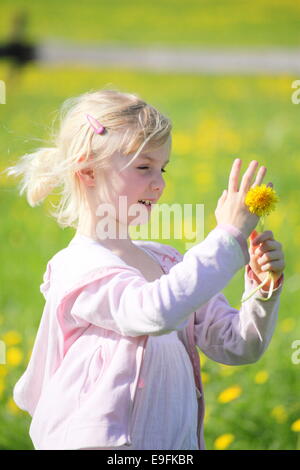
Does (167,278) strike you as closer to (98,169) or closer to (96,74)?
(98,169)

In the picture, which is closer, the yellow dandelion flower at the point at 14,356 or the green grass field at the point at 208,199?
the green grass field at the point at 208,199

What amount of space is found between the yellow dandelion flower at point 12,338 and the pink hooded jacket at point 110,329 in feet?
3.70

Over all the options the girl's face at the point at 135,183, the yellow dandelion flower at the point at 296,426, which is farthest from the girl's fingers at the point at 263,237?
the yellow dandelion flower at the point at 296,426

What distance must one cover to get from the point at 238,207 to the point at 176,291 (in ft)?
0.70

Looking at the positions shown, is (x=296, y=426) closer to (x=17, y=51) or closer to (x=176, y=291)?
(x=176, y=291)

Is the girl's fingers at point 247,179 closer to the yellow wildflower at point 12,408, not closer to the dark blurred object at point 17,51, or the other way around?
the yellow wildflower at point 12,408

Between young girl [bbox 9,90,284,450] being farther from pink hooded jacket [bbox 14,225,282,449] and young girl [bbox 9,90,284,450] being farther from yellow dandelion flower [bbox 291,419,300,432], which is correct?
yellow dandelion flower [bbox 291,419,300,432]

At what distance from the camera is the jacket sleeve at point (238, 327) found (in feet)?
5.87

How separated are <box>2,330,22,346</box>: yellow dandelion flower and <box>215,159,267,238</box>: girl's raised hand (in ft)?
5.02

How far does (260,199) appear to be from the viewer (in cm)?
162

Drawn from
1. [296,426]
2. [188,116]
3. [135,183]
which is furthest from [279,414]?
[188,116]

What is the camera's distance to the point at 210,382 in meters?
2.79

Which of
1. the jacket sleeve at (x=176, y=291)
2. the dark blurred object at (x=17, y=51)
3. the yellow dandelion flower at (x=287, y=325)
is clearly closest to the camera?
the jacket sleeve at (x=176, y=291)
